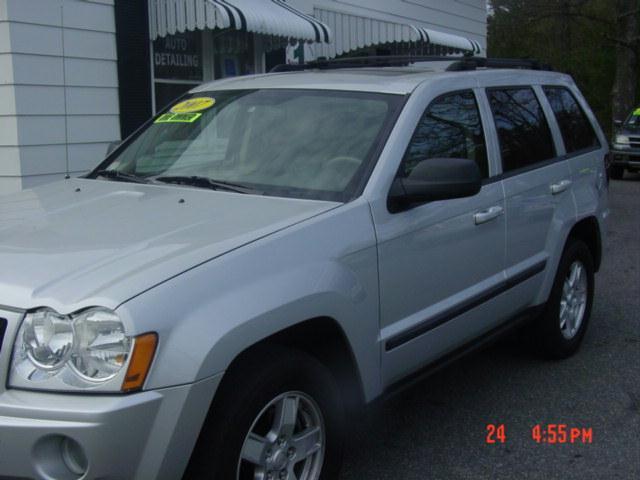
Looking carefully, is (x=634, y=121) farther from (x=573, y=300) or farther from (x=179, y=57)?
(x=573, y=300)

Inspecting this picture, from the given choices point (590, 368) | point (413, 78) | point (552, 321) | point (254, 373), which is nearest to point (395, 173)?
point (413, 78)

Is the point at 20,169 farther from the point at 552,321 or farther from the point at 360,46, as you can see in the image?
the point at 360,46

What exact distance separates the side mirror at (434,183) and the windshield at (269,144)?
0.17m

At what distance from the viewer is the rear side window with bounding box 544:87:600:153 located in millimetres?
5203

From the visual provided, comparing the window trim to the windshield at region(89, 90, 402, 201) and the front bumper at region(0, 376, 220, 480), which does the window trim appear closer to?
the windshield at region(89, 90, 402, 201)

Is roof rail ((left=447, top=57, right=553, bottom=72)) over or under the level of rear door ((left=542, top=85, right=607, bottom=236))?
over

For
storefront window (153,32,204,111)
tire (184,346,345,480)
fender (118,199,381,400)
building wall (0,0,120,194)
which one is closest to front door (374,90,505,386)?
fender (118,199,381,400)

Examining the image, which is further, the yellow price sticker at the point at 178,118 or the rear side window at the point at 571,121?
the rear side window at the point at 571,121

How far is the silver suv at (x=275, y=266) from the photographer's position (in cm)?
244

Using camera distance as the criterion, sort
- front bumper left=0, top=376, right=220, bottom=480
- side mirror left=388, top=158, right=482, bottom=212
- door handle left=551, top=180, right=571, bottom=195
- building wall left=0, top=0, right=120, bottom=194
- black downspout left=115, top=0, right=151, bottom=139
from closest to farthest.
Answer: front bumper left=0, top=376, right=220, bottom=480 → side mirror left=388, top=158, right=482, bottom=212 → door handle left=551, top=180, right=571, bottom=195 → building wall left=0, top=0, right=120, bottom=194 → black downspout left=115, top=0, right=151, bottom=139

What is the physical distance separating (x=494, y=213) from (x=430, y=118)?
0.59 metres

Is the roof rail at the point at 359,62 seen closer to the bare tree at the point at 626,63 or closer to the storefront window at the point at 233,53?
the storefront window at the point at 233,53

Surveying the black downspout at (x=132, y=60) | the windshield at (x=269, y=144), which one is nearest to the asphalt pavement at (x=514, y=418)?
the windshield at (x=269, y=144)

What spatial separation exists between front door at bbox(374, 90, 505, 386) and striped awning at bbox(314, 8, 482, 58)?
774cm
